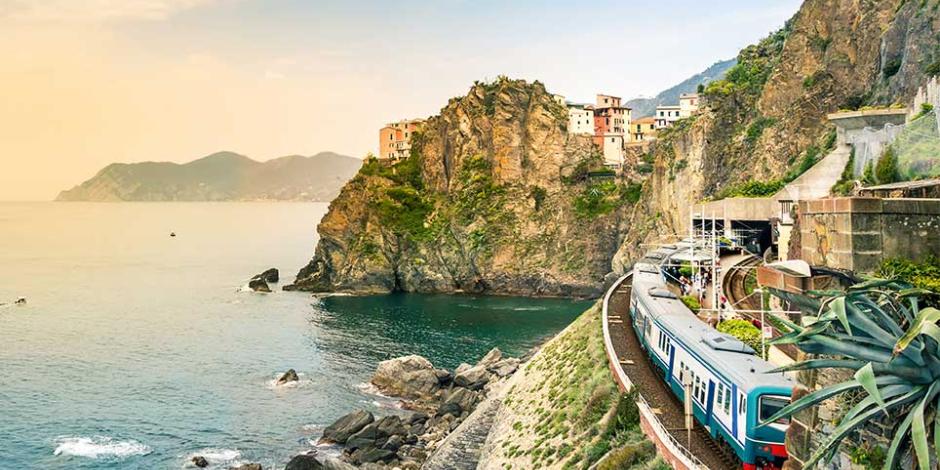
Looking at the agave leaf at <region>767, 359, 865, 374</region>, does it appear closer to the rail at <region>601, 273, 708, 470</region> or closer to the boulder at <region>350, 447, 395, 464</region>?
the rail at <region>601, 273, 708, 470</region>

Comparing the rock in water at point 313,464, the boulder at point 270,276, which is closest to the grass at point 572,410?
the rock in water at point 313,464

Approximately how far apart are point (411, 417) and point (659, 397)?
24648 mm

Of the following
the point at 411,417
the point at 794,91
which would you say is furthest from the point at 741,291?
the point at 794,91

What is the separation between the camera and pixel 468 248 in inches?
4058

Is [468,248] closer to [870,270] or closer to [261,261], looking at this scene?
[261,261]

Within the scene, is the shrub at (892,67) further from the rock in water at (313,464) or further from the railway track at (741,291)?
the rock in water at (313,464)

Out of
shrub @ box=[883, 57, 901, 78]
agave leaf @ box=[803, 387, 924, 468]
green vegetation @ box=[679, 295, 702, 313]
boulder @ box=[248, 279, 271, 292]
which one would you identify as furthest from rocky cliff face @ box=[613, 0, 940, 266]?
boulder @ box=[248, 279, 271, 292]

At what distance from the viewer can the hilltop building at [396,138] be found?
13150cm

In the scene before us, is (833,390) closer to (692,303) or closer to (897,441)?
(897,441)

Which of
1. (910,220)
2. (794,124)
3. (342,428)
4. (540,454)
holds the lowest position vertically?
(342,428)

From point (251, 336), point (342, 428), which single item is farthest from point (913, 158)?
point (251, 336)

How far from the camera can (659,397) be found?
78.0 feet

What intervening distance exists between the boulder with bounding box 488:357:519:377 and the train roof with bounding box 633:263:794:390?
23.5 m

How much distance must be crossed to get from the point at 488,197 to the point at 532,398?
73877mm
